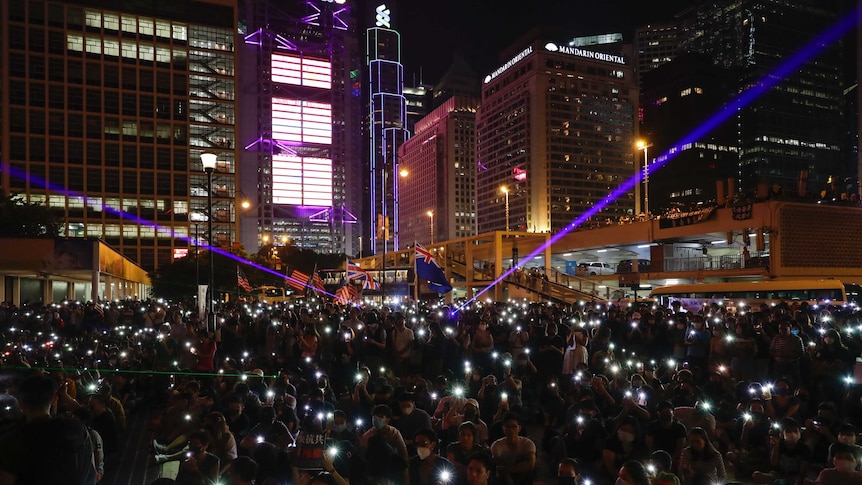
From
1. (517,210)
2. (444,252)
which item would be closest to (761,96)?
(517,210)

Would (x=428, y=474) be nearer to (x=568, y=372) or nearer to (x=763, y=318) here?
(x=568, y=372)

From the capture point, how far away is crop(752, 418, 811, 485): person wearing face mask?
793 cm

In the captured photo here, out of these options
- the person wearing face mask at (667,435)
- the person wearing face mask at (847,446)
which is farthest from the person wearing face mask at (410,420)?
the person wearing face mask at (847,446)

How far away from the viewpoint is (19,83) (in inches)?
2990

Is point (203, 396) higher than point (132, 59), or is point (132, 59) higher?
point (132, 59)

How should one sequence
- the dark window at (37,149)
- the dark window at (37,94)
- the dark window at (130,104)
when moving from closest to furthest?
the dark window at (37,94), the dark window at (37,149), the dark window at (130,104)

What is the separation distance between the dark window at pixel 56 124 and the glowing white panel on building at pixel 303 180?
113 ft

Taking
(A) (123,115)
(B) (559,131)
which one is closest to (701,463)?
(A) (123,115)

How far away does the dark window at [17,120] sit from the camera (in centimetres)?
7538

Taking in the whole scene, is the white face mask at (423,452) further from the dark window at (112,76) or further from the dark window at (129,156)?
the dark window at (112,76)

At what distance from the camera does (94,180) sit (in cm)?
8038

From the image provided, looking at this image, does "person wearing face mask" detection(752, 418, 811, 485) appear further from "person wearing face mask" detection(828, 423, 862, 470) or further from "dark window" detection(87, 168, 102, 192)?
"dark window" detection(87, 168, 102, 192)

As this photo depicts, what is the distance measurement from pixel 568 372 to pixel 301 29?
5549 inches

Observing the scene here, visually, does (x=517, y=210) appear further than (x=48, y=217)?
Yes
